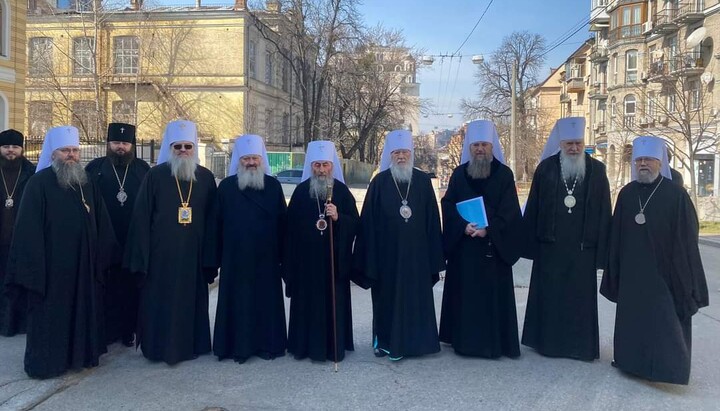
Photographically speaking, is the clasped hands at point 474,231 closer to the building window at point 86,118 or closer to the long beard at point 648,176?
the long beard at point 648,176

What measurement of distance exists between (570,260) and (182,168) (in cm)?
379

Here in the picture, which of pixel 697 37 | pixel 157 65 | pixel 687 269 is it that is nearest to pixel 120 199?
pixel 687 269

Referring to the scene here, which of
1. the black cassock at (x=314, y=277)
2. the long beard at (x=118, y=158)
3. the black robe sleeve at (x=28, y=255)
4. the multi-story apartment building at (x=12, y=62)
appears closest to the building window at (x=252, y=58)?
the multi-story apartment building at (x=12, y=62)

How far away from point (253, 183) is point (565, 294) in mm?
3163

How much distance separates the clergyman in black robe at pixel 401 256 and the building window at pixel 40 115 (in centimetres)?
3820

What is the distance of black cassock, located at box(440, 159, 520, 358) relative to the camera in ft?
19.9

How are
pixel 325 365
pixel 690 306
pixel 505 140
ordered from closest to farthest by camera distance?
pixel 690 306 < pixel 325 365 < pixel 505 140

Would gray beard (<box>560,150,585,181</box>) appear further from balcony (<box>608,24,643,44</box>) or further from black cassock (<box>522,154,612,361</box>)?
balcony (<box>608,24,643,44</box>)

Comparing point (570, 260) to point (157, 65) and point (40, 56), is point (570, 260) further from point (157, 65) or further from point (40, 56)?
point (40, 56)

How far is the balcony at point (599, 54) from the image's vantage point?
4931 cm

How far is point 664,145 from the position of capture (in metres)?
5.64

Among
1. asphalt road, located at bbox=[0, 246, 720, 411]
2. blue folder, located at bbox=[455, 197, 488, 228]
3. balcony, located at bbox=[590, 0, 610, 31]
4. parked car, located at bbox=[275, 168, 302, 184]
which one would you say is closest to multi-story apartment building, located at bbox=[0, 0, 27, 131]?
parked car, located at bbox=[275, 168, 302, 184]

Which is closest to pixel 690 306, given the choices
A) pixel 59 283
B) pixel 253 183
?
pixel 253 183

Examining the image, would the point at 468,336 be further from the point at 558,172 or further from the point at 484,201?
the point at 558,172
